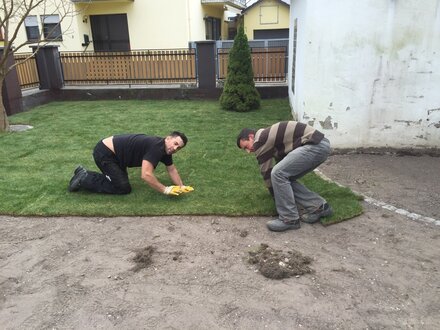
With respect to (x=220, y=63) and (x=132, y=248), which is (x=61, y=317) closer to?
(x=132, y=248)

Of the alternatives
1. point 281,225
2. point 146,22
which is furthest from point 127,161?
point 146,22

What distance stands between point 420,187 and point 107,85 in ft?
34.3

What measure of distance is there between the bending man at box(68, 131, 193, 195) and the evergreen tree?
5514mm

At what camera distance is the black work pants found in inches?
185

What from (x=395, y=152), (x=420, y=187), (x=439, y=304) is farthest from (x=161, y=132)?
(x=439, y=304)

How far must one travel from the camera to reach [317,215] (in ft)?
13.4

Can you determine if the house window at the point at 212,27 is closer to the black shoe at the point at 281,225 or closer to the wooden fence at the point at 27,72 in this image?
the wooden fence at the point at 27,72

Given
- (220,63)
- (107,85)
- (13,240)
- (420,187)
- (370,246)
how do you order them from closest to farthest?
(370,246) → (13,240) → (420,187) → (220,63) → (107,85)

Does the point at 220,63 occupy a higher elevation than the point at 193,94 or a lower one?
higher

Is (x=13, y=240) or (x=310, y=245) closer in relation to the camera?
(x=310, y=245)

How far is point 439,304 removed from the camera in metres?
2.86

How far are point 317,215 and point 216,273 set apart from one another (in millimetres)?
1371

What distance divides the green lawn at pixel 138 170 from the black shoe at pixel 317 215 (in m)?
0.13

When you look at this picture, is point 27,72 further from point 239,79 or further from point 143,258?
point 143,258
